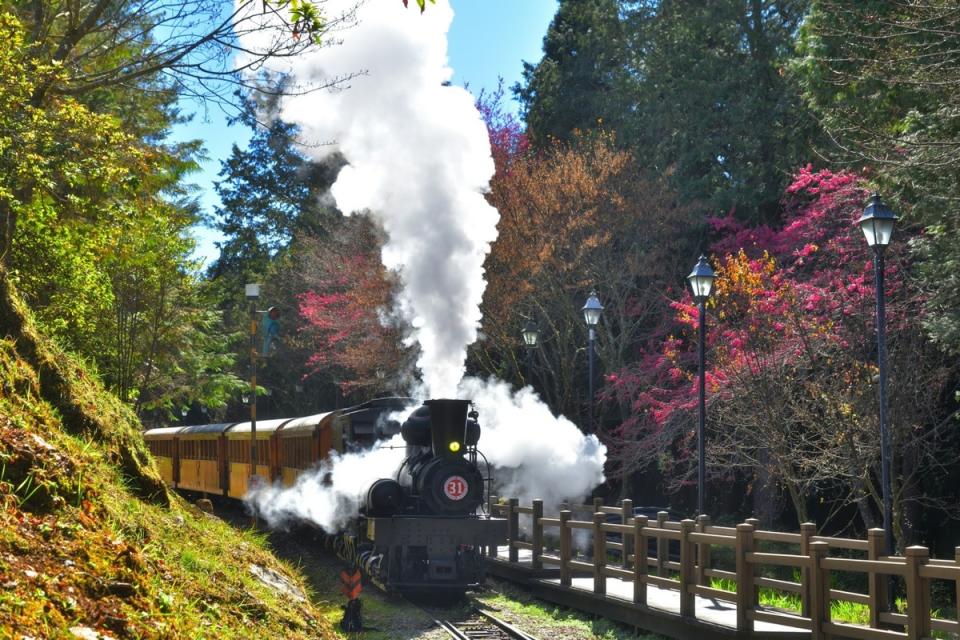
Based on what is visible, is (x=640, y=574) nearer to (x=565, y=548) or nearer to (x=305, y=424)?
(x=565, y=548)

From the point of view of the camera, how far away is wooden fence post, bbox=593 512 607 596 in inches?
519

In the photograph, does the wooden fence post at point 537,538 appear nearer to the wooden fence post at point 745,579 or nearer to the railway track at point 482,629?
the railway track at point 482,629

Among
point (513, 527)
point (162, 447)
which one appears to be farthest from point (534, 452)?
point (162, 447)

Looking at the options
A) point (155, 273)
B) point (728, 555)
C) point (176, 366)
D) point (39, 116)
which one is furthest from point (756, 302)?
point (176, 366)

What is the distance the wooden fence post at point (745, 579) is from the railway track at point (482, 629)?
2.40 m

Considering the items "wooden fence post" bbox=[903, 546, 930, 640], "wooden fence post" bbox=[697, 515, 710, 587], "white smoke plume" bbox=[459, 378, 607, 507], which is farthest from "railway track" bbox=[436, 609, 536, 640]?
"wooden fence post" bbox=[903, 546, 930, 640]

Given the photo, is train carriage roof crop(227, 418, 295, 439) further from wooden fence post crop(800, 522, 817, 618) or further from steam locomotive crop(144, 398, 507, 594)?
wooden fence post crop(800, 522, 817, 618)

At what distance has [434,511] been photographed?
44.6 feet

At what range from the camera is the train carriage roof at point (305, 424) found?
16109mm

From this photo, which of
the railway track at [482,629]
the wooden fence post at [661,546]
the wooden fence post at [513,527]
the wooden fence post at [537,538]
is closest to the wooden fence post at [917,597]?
the railway track at [482,629]

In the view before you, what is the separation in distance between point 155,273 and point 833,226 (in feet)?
50.1

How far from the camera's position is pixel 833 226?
21250mm

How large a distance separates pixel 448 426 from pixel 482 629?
96.5 inches

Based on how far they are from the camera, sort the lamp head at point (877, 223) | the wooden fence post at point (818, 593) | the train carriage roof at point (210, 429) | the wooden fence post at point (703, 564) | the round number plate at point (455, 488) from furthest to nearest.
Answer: the train carriage roof at point (210, 429) → the round number plate at point (455, 488) → the lamp head at point (877, 223) → the wooden fence post at point (703, 564) → the wooden fence post at point (818, 593)
